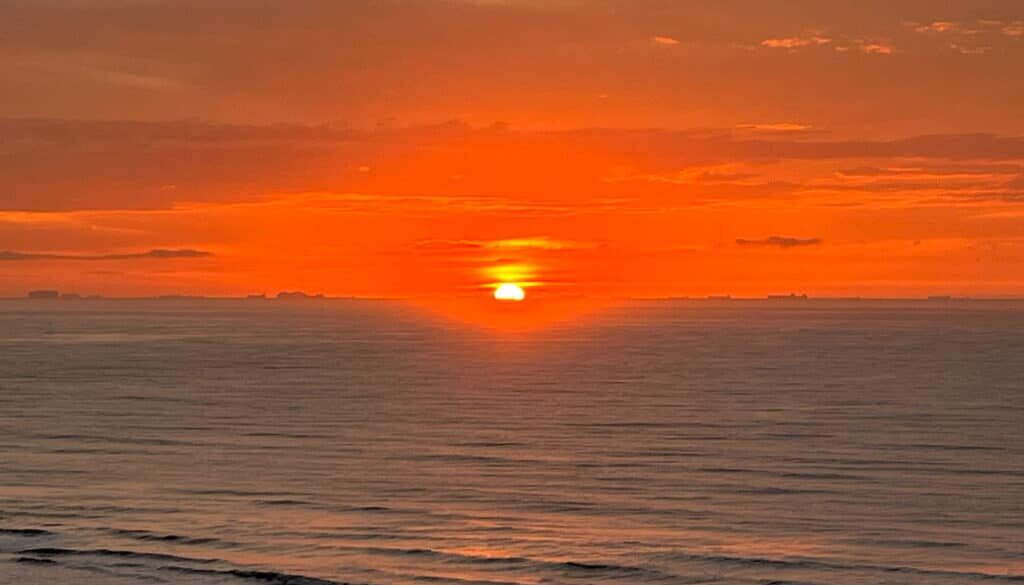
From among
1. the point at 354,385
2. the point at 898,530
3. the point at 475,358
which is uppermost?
the point at 475,358

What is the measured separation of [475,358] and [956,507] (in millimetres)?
112779

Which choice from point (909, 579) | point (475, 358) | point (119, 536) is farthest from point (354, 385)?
point (909, 579)

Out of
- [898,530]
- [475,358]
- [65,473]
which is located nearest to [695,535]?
[898,530]

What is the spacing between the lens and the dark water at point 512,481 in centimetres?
3738

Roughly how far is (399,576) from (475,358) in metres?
121

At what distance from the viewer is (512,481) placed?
52844 mm

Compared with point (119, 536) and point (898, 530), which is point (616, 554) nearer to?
point (898, 530)

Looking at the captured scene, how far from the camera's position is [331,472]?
55750 millimetres

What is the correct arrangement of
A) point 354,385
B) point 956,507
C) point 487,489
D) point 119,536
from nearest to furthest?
point 119,536 → point 956,507 → point 487,489 → point 354,385

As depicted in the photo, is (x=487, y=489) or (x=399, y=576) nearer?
(x=399, y=576)

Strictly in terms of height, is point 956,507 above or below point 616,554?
above

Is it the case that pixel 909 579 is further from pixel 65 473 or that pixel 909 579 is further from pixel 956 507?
pixel 65 473

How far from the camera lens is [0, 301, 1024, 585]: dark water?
1471 inches

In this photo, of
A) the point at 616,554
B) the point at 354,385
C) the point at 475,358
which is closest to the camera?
the point at 616,554
